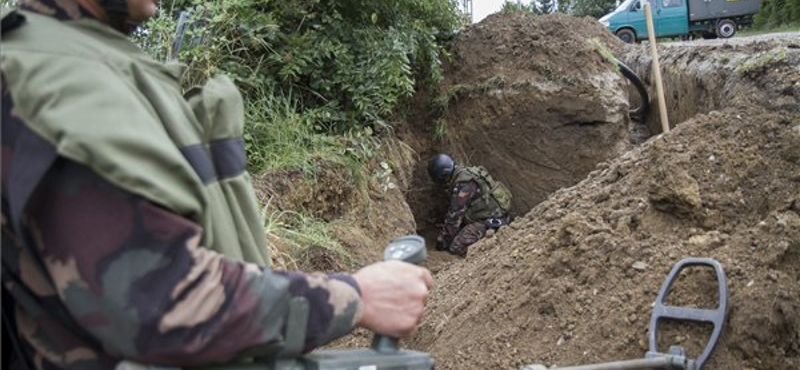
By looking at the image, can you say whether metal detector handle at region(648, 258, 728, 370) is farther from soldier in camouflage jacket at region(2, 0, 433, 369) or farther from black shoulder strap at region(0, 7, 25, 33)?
black shoulder strap at region(0, 7, 25, 33)

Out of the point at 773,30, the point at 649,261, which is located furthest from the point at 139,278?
the point at 773,30

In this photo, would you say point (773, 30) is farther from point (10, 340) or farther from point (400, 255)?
point (10, 340)

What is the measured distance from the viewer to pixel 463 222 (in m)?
10.1

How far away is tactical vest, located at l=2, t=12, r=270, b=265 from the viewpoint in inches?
49.9

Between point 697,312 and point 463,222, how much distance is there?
703cm

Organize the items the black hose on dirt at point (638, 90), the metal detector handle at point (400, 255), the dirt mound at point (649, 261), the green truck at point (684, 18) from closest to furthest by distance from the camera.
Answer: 1. the metal detector handle at point (400, 255)
2. the dirt mound at point (649, 261)
3. the black hose on dirt at point (638, 90)
4. the green truck at point (684, 18)

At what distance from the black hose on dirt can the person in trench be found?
192cm

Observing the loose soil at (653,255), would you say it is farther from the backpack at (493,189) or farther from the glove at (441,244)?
the glove at (441,244)

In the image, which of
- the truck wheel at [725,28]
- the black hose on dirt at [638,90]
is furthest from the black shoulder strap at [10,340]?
the truck wheel at [725,28]

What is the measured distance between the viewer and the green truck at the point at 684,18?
79.4 feet

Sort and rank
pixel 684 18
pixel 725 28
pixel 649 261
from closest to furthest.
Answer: pixel 649 261
pixel 684 18
pixel 725 28

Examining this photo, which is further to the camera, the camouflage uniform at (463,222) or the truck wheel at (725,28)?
the truck wheel at (725,28)

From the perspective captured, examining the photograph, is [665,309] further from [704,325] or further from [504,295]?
[504,295]

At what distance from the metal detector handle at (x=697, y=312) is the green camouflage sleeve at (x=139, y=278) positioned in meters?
1.85
